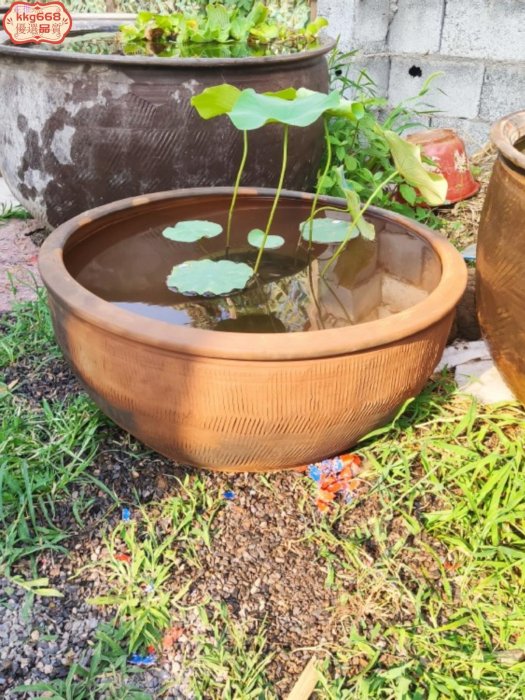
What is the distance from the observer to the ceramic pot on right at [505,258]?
5.07ft

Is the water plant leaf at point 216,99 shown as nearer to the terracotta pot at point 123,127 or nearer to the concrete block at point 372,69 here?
the terracotta pot at point 123,127

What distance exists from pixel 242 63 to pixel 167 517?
59.4 inches

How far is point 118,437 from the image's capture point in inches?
68.1

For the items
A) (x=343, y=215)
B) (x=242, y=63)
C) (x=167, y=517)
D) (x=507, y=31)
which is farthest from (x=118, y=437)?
(x=507, y=31)

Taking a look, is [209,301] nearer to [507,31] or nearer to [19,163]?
[19,163]

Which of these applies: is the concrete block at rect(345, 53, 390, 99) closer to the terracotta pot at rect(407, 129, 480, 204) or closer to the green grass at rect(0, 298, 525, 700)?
the terracotta pot at rect(407, 129, 480, 204)

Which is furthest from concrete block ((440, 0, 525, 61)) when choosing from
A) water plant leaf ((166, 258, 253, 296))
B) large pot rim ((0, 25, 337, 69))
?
water plant leaf ((166, 258, 253, 296))

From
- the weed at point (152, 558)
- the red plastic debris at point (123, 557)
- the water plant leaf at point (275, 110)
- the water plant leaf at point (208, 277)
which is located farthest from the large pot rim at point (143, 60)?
the red plastic debris at point (123, 557)

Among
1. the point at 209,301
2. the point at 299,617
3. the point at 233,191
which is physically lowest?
the point at 299,617

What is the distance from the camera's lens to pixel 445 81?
3.48m

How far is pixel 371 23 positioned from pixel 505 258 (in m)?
2.35

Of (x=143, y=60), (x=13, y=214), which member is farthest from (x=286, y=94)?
(x=13, y=214)

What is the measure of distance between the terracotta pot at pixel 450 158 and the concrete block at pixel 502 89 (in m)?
0.41

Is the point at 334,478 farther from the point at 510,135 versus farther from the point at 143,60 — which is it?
the point at 143,60
